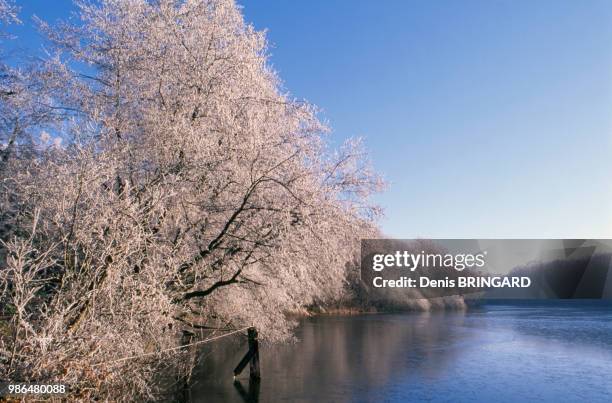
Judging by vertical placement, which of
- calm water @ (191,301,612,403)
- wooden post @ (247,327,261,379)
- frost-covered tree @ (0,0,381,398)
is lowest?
calm water @ (191,301,612,403)

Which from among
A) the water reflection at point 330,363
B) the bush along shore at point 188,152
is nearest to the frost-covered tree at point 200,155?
the bush along shore at point 188,152

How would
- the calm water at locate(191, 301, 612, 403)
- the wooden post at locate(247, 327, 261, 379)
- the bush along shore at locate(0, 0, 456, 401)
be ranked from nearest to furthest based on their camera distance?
1. the bush along shore at locate(0, 0, 456, 401)
2. the calm water at locate(191, 301, 612, 403)
3. the wooden post at locate(247, 327, 261, 379)

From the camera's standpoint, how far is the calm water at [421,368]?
19.9 metres

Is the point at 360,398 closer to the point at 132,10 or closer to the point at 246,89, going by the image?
the point at 246,89

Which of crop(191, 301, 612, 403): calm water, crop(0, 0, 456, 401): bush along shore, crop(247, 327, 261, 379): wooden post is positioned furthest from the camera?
crop(247, 327, 261, 379): wooden post

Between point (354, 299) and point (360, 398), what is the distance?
45432mm

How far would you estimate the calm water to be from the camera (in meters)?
19.9

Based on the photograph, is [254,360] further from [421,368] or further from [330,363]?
[421,368]

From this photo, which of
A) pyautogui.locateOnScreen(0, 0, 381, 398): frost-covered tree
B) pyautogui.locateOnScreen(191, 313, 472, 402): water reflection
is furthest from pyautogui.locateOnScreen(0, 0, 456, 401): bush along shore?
pyautogui.locateOnScreen(191, 313, 472, 402): water reflection

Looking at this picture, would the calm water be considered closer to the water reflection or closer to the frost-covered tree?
the water reflection

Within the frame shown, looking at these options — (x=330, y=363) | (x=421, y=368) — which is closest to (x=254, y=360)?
(x=330, y=363)

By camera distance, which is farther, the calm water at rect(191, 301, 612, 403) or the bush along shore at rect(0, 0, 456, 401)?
the calm water at rect(191, 301, 612, 403)

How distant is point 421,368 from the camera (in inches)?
996

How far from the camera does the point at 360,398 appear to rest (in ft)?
62.2
